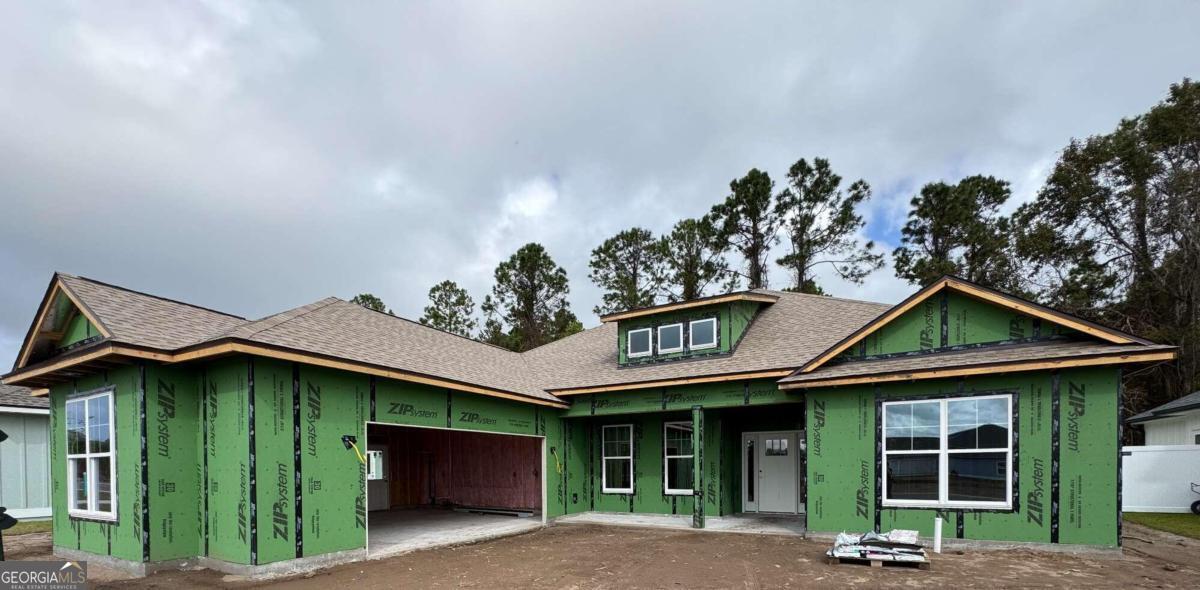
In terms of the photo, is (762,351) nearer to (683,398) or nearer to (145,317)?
(683,398)

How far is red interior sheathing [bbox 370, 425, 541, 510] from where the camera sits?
664 inches

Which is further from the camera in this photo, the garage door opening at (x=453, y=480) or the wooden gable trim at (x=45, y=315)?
the garage door opening at (x=453, y=480)

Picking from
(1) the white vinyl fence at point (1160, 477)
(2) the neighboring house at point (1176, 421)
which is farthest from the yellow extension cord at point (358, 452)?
(2) the neighboring house at point (1176, 421)

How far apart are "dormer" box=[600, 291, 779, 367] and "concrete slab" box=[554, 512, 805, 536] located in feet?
12.5

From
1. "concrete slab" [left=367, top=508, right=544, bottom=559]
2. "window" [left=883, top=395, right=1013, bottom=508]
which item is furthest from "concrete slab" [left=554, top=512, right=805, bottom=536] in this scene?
"window" [left=883, top=395, right=1013, bottom=508]

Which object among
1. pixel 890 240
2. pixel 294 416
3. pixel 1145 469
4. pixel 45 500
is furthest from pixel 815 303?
pixel 45 500

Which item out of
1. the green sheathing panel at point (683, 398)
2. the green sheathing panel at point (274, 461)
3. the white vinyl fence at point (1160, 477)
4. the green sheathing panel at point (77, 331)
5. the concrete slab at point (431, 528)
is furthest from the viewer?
the white vinyl fence at point (1160, 477)

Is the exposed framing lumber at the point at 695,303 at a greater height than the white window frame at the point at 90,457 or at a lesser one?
greater

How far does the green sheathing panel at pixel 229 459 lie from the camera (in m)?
8.60

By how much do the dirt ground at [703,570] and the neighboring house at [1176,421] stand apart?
776cm

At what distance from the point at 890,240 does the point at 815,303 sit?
18044 millimetres

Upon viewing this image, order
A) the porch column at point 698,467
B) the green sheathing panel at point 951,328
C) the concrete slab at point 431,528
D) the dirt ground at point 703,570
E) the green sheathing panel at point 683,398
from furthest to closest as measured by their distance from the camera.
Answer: the porch column at point 698,467 → the green sheathing panel at point 683,398 → the concrete slab at point 431,528 → the green sheathing panel at point 951,328 → the dirt ground at point 703,570

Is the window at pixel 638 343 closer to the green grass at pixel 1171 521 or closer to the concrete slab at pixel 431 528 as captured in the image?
the concrete slab at pixel 431 528

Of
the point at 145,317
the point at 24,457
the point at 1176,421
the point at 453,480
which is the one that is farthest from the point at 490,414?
the point at 1176,421
